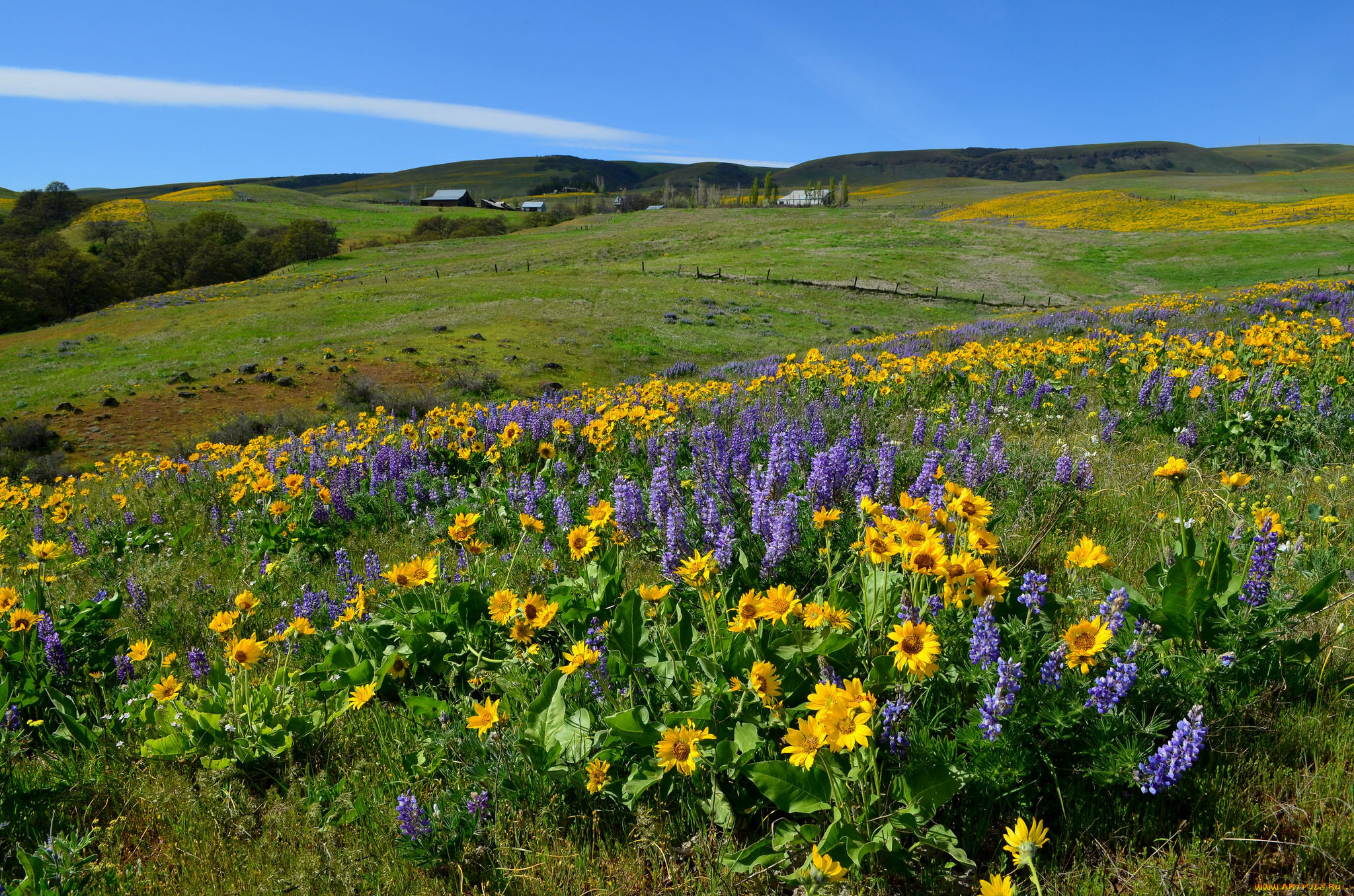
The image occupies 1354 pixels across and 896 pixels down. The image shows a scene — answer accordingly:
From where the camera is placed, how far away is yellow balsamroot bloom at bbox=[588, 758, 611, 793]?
2053 millimetres

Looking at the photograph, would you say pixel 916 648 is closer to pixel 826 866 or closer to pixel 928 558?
pixel 928 558

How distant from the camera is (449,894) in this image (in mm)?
1955

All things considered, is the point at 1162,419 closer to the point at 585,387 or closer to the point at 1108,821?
the point at 1108,821

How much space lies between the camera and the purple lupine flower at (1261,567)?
205 centimetres

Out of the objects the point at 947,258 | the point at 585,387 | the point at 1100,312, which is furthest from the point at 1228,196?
the point at 585,387

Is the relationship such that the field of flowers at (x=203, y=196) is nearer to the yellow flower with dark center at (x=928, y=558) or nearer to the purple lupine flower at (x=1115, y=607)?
the yellow flower with dark center at (x=928, y=558)

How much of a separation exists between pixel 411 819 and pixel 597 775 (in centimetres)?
57

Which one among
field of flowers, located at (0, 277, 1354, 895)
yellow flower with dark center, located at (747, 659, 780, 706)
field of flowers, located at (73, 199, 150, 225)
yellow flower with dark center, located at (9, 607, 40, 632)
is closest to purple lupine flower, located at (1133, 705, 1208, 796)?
field of flowers, located at (0, 277, 1354, 895)

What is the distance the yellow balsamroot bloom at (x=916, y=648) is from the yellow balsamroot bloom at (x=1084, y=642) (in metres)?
0.36

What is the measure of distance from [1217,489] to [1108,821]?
3.22 m

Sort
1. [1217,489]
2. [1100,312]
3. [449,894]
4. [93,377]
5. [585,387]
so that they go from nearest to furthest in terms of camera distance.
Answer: [449,894] < [1217,489] < [585,387] < [1100,312] < [93,377]

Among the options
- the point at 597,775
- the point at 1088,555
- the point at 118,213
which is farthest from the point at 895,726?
the point at 118,213

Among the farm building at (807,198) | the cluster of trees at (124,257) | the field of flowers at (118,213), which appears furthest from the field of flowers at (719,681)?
the farm building at (807,198)

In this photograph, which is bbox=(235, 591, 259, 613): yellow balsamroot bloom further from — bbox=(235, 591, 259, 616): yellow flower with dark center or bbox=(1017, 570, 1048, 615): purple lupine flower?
bbox=(1017, 570, 1048, 615): purple lupine flower
